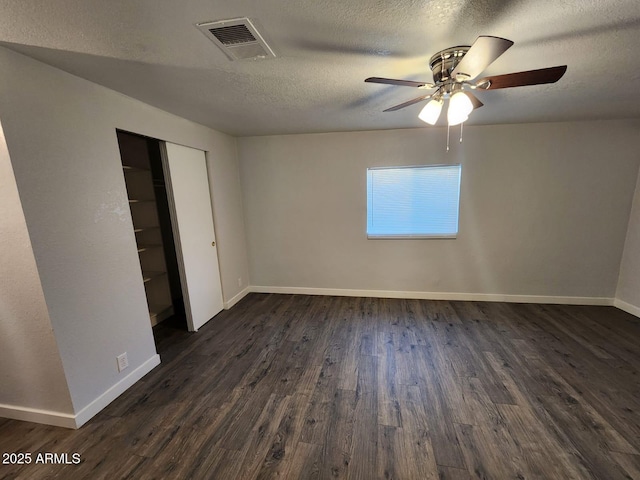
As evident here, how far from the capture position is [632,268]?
316 centimetres

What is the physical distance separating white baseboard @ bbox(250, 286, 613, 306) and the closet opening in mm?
1249

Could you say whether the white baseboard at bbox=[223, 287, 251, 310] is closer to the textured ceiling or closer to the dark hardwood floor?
the dark hardwood floor

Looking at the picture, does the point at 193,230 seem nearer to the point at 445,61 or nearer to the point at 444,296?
the point at 445,61

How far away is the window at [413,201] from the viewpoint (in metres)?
3.49

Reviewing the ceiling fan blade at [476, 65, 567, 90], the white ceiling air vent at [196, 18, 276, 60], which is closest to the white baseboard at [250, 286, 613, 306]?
the ceiling fan blade at [476, 65, 567, 90]

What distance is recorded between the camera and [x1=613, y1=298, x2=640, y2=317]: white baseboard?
10.2ft

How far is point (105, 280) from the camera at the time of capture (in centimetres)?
195

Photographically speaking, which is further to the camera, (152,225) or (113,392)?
(152,225)

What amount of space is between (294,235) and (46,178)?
267 centimetres

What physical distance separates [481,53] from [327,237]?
2.85 meters

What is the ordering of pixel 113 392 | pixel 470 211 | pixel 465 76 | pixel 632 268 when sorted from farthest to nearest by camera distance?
pixel 470 211, pixel 632 268, pixel 113 392, pixel 465 76

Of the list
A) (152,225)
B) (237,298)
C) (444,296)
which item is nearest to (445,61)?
(444,296)

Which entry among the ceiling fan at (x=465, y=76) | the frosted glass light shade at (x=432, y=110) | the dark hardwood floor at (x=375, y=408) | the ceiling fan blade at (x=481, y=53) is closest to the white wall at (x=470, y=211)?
the dark hardwood floor at (x=375, y=408)

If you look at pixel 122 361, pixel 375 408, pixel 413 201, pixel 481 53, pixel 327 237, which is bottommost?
pixel 375 408
